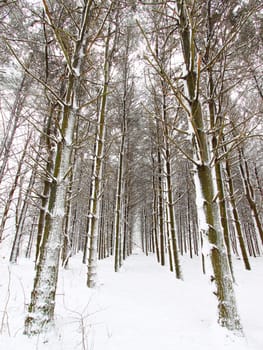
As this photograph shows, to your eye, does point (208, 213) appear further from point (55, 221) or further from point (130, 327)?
point (55, 221)

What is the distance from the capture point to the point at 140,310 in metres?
2.38

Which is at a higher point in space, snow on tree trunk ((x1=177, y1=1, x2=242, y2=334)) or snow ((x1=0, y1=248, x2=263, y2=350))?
snow on tree trunk ((x1=177, y1=1, x2=242, y2=334))

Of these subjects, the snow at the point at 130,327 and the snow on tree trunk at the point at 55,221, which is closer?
the snow at the point at 130,327

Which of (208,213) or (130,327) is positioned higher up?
(208,213)

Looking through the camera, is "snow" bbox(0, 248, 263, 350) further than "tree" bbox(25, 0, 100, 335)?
No

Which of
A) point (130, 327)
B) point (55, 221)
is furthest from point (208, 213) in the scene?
point (55, 221)

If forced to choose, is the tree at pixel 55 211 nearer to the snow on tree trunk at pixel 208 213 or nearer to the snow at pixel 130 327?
the snow at pixel 130 327

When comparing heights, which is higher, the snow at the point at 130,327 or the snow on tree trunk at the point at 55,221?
the snow on tree trunk at the point at 55,221

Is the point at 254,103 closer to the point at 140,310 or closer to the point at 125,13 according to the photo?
the point at 125,13

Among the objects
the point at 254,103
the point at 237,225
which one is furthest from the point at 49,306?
the point at 254,103

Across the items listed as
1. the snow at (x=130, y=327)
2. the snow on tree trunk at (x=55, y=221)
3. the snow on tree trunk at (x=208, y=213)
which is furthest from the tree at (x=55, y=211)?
the snow on tree trunk at (x=208, y=213)

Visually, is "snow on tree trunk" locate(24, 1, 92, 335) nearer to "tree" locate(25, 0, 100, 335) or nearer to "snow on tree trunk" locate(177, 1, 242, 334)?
"tree" locate(25, 0, 100, 335)

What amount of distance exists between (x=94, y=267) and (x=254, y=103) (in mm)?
9124

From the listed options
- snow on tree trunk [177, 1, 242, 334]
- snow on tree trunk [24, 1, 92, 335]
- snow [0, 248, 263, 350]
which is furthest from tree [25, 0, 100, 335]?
snow on tree trunk [177, 1, 242, 334]
